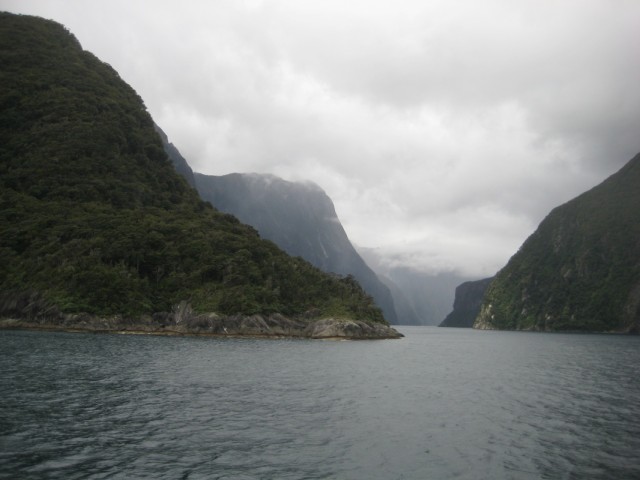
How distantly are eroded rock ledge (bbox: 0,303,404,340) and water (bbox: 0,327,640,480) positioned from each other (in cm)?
5559

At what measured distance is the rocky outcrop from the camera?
102 meters

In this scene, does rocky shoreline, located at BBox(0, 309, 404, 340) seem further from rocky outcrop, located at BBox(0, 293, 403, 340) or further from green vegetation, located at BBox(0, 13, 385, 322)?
green vegetation, located at BBox(0, 13, 385, 322)

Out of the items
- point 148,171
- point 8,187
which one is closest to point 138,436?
point 8,187

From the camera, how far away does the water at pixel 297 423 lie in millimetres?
20344

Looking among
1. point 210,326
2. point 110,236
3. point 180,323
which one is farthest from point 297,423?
point 110,236

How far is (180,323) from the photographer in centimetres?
11444

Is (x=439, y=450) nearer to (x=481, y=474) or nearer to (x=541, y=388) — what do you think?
(x=481, y=474)

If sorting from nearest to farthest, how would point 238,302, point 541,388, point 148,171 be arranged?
point 541,388 < point 238,302 < point 148,171

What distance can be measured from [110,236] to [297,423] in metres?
111

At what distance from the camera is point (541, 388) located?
4669 centimetres

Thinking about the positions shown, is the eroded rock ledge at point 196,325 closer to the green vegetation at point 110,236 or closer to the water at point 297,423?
the green vegetation at point 110,236

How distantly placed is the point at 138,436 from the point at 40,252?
110386 millimetres

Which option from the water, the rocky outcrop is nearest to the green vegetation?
the rocky outcrop

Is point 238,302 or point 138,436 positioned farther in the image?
point 238,302
